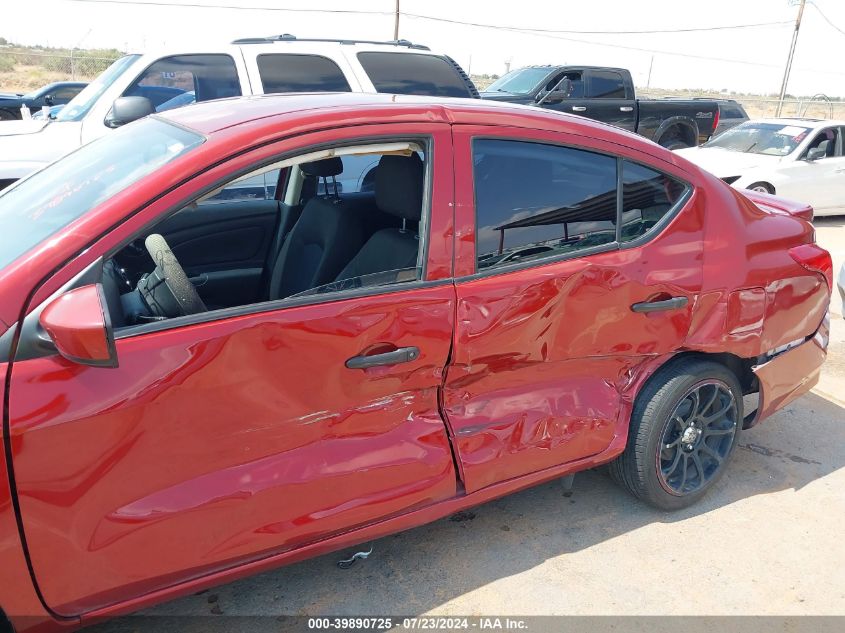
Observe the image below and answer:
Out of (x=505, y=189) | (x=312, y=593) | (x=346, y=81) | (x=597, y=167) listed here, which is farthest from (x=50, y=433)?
(x=346, y=81)

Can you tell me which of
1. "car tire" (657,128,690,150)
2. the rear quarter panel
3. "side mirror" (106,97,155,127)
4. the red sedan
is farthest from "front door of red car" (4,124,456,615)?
"car tire" (657,128,690,150)

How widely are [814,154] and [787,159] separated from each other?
1.54 feet

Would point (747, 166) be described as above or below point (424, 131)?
below

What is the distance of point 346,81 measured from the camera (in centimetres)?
639

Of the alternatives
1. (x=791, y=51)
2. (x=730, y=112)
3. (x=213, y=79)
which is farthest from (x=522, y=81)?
(x=791, y=51)

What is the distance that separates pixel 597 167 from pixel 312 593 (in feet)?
6.45

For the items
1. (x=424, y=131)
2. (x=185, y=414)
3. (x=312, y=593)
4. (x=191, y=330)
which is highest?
(x=424, y=131)

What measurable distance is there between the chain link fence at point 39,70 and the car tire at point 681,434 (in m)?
28.3

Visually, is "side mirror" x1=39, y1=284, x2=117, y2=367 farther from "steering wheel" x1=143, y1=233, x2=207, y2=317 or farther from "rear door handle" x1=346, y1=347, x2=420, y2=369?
"rear door handle" x1=346, y1=347, x2=420, y2=369

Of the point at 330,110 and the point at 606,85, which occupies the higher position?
the point at 330,110

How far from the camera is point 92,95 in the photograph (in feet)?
19.7

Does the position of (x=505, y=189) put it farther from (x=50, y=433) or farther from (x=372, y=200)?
(x=50, y=433)

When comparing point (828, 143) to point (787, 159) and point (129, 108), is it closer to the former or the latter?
point (787, 159)

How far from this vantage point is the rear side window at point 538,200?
8.13ft
